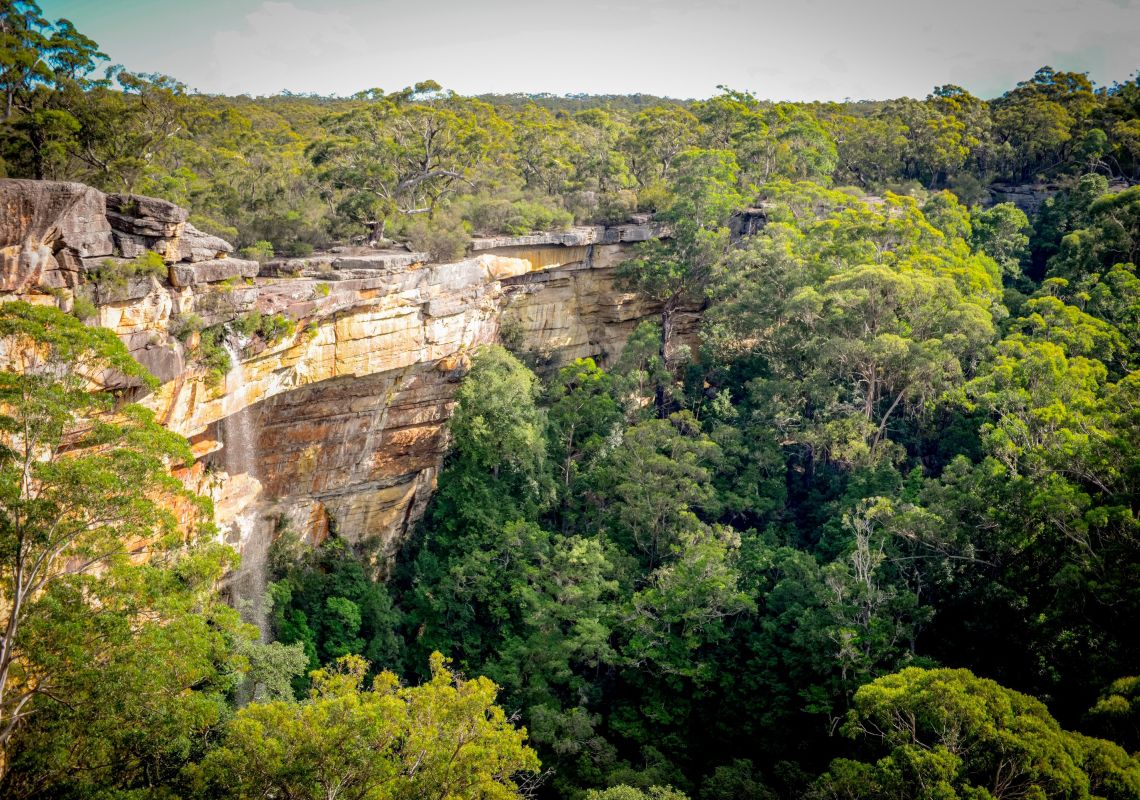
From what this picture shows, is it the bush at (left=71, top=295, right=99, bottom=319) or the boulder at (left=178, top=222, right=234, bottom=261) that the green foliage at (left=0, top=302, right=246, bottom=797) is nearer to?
the bush at (left=71, top=295, right=99, bottom=319)

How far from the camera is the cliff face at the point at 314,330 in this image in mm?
14820

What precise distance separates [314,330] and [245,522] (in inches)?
212

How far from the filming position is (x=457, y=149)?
27.3m

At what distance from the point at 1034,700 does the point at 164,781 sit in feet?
44.9

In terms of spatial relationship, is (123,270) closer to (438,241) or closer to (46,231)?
(46,231)

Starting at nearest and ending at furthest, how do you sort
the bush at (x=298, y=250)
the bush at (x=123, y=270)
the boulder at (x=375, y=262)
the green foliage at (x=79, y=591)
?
the green foliage at (x=79, y=591) < the bush at (x=123, y=270) < the boulder at (x=375, y=262) < the bush at (x=298, y=250)

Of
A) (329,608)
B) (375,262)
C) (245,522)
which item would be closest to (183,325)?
(375,262)

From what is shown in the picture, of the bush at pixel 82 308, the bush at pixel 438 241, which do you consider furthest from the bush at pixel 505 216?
the bush at pixel 82 308

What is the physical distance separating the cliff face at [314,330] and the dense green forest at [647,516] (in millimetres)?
1069

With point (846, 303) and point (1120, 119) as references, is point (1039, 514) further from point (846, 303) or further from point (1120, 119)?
point (1120, 119)

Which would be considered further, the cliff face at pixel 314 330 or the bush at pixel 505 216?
the bush at pixel 505 216

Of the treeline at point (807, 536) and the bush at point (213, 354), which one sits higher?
the bush at point (213, 354)

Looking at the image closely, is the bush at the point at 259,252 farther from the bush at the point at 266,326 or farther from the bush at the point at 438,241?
the bush at the point at 438,241

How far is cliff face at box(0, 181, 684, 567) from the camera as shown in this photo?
14820mm
